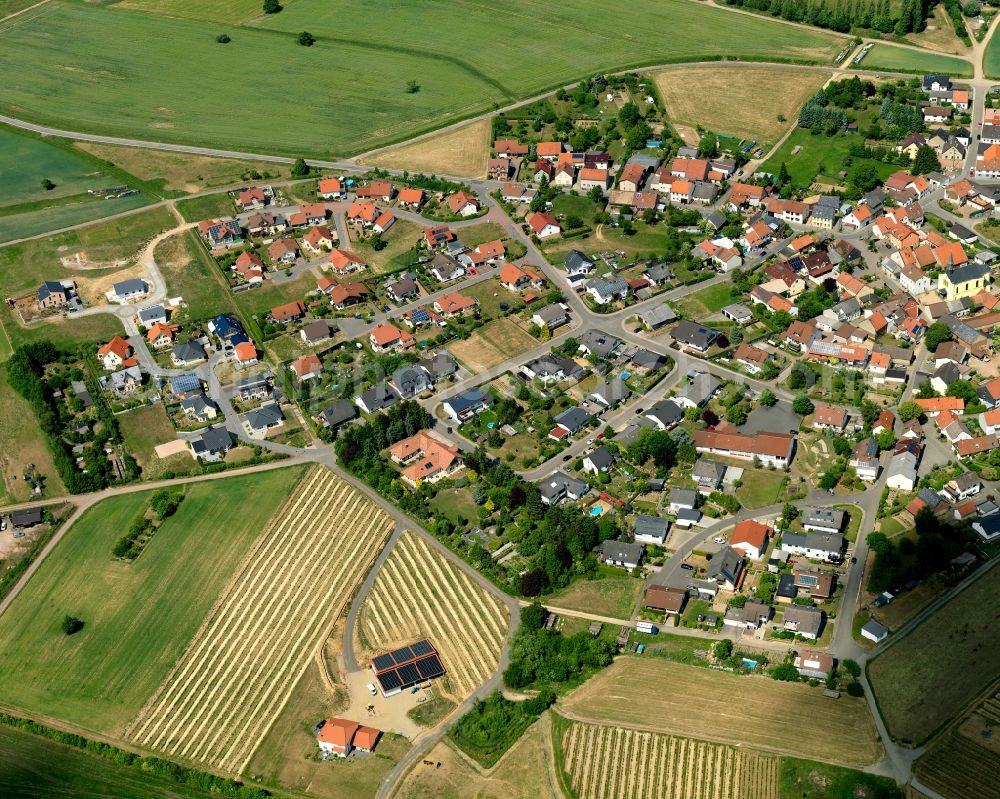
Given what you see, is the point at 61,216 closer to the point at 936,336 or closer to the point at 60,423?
the point at 60,423

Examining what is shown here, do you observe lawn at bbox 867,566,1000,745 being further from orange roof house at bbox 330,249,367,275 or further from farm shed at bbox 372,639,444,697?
orange roof house at bbox 330,249,367,275

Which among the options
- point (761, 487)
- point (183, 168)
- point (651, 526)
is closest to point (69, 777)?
point (651, 526)

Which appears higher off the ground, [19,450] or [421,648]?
[421,648]

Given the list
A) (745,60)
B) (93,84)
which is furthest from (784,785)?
(93,84)

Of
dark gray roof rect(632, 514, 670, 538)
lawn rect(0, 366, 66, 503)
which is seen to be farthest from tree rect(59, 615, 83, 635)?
dark gray roof rect(632, 514, 670, 538)

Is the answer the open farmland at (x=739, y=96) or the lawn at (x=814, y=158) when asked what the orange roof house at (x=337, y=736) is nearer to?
the lawn at (x=814, y=158)
